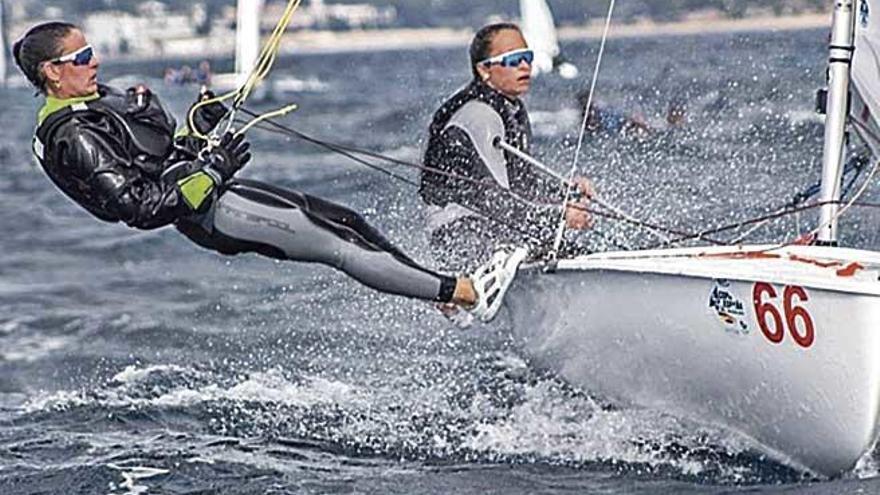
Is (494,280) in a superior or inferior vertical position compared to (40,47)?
inferior

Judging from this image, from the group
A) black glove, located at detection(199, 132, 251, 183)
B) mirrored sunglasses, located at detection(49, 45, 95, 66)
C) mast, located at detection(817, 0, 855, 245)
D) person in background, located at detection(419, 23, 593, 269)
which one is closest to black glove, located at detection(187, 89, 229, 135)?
black glove, located at detection(199, 132, 251, 183)

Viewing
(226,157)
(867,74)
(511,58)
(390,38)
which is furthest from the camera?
(390,38)

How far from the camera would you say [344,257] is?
542cm

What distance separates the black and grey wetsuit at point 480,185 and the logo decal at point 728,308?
0.95m

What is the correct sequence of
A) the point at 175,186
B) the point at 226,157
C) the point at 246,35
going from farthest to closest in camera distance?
the point at 246,35 < the point at 226,157 < the point at 175,186

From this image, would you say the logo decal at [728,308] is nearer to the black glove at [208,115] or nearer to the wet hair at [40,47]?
the black glove at [208,115]

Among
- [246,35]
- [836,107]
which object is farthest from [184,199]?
[246,35]

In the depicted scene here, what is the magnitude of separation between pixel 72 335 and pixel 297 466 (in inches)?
137

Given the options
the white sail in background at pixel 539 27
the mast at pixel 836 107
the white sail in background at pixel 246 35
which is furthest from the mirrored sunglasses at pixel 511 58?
the white sail in background at pixel 539 27

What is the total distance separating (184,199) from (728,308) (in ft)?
4.86

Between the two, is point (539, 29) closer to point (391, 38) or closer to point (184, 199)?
point (184, 199)

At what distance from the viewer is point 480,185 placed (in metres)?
5.85

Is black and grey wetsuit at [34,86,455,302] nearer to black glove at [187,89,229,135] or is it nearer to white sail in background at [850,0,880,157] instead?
black glove at [187,89,229,135]

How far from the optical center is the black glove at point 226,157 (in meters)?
5.18
